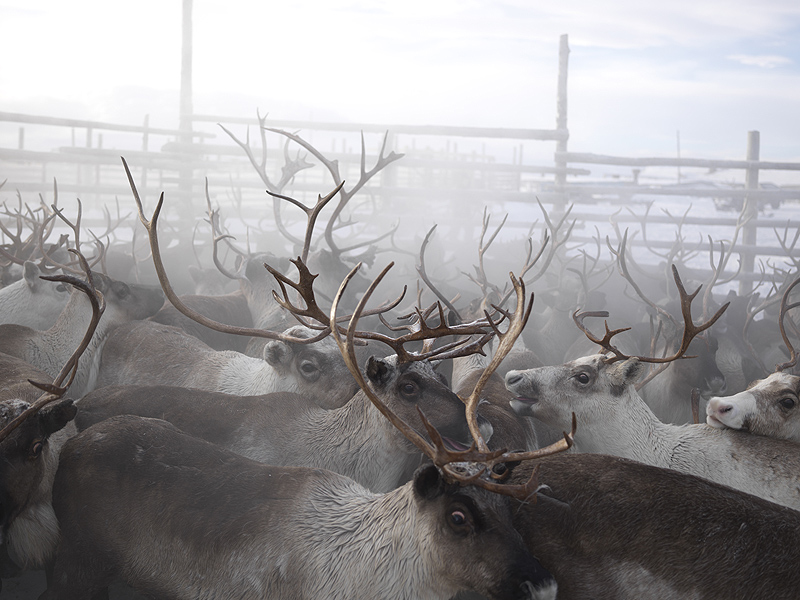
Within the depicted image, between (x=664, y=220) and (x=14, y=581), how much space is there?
10.2 meters

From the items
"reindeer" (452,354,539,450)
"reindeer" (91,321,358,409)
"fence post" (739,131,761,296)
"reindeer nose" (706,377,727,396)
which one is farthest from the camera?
"fence post" (739,131,761,296)

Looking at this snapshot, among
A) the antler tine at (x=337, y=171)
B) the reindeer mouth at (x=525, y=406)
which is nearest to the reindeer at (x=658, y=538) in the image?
the reindeer mouth at (x=525, y=406)

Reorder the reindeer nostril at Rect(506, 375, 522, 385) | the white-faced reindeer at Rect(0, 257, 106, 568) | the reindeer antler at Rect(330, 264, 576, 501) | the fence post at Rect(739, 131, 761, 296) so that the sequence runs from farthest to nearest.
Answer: the fence post at Rect(739, 131, 761, 296) < the reindeer nostril at Rect(506, 375, 522, 385) < the white-faced reindeer at Rect(0, 257, 106, 568) < the reindeer antler at Rect(330, 264, 576, 501)

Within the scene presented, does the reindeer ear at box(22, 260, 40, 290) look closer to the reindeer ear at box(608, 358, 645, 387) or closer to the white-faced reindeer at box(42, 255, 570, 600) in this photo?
the white-faced reindeer at box(42, 255, 570, 600)

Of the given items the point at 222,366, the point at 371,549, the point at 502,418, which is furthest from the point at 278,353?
the point at 371,549

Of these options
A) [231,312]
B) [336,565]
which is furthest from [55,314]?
[336,565]

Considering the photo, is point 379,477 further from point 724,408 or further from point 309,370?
point 724,408

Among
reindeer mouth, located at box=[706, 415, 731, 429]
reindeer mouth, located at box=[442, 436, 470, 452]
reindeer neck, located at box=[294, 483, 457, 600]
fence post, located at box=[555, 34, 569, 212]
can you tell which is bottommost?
reindeer neck, located at box=[294, 483, 457, 600]

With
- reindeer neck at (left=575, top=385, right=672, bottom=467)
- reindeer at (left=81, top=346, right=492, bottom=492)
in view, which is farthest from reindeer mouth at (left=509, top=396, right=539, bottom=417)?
reindeer at (left=81, top=346, right=492, bottom=492)

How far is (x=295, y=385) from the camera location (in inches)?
131

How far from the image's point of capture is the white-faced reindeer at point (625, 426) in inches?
105

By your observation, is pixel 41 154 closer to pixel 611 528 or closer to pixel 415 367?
pixel 415 367

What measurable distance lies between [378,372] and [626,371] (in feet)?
3.72

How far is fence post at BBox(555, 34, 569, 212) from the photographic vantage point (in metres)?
10.8
